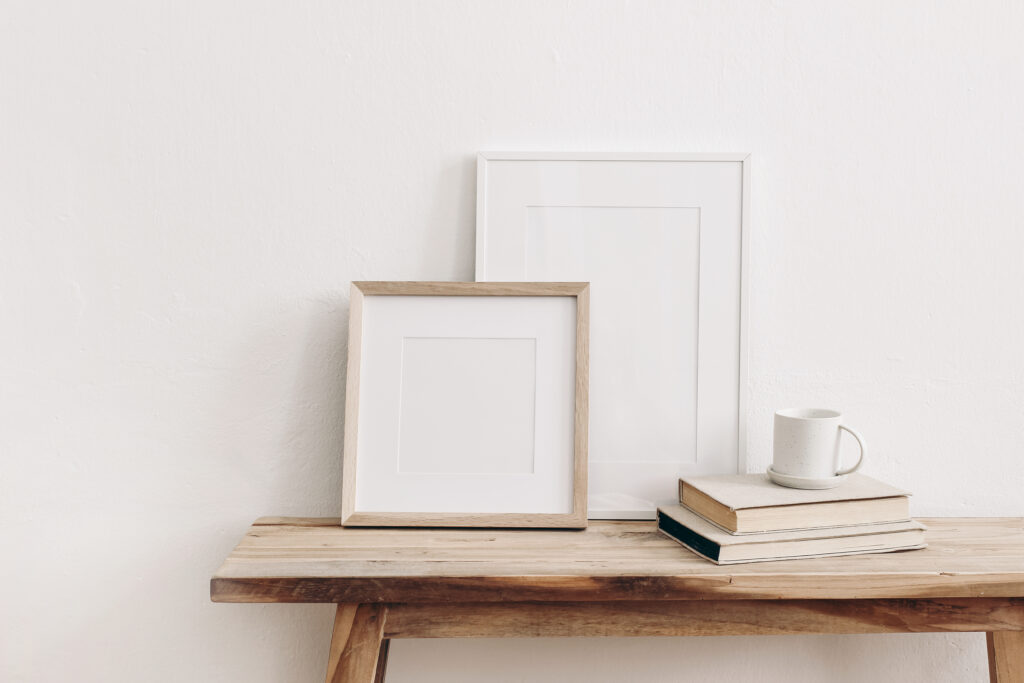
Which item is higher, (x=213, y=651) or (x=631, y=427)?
(x=631, y=427)

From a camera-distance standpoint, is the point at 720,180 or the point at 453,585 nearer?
the point at 453,585

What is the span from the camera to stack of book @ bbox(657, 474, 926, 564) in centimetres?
68

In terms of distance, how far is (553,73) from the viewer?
33.3 inches

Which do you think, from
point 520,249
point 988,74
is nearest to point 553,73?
point 520,249

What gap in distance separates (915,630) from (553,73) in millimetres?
769

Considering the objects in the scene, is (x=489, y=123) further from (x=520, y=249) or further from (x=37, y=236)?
(x=37, y=236)

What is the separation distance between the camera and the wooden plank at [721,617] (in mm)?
683

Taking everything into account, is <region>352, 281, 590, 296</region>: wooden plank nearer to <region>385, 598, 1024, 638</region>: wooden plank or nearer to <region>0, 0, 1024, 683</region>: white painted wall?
<region>0, 0, 1024, 683</region>: white painted wall

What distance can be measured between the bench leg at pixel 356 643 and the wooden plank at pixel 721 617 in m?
0.02

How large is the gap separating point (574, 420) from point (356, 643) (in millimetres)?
342

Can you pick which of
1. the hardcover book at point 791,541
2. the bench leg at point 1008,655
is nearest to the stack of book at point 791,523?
the hardcover book at point 791,541

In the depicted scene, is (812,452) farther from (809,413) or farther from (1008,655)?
(1008,655)

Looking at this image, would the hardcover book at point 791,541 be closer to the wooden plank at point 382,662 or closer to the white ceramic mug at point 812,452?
the white ceramic mug at point 812,452

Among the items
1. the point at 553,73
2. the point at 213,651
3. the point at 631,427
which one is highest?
the point at 553,73
